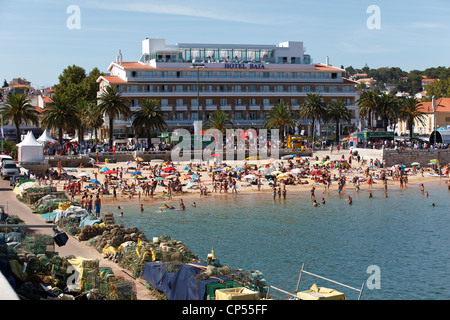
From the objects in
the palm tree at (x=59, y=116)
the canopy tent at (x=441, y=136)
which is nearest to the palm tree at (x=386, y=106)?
the canopy tent at (x=441, y=136)

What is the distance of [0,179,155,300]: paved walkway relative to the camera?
20.7 metres

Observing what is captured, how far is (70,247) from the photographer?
25781mm

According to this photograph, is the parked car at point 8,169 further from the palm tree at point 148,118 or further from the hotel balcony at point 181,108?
the hotel balcony at point 181,108

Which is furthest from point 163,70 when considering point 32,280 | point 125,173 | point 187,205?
point 32,280

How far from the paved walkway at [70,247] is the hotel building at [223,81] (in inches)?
1565

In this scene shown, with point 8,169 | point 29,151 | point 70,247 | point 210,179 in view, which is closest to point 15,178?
point 8,169

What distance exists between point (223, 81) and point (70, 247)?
60.6m

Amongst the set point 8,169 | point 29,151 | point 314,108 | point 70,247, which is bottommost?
point 70,247

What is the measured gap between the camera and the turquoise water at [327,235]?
2544 centimetres

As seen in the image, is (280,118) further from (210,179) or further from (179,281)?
(179,281)

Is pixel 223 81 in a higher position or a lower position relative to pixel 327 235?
higher

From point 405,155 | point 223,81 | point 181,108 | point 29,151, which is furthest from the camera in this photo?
point 223,81

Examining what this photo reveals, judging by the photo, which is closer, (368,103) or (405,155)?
(405,155)

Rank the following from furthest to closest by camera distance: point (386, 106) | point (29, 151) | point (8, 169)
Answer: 1. point (386, 106)
2. point (29, 151)
3. point (8, 169)
